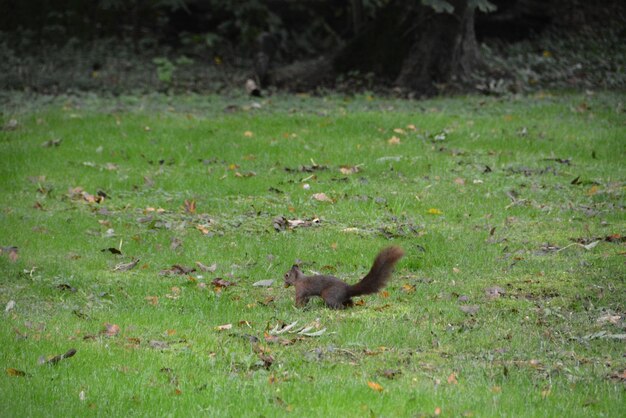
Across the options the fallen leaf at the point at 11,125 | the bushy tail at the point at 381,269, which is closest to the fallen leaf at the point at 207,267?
the bushy tail at the point at 381,269

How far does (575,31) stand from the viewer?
74.4ft

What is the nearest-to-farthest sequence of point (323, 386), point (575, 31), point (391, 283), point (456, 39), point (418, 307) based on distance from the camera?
point (323, 386) → point (418, 307) → point (391, 283) → point (456, 39) → point (575, 31)

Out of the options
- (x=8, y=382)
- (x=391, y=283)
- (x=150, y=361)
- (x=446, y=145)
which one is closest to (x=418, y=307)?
(x=391, y=283)

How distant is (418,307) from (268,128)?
8.42 m

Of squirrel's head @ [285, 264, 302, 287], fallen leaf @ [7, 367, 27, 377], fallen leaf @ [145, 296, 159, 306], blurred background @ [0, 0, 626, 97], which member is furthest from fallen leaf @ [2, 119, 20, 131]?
fallen leaf @ [7, 367, 27, 377]

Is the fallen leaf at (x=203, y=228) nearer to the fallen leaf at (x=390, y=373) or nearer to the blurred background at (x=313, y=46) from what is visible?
the fallen leaf at (x=390, y=373)

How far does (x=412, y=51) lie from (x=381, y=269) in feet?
42.3

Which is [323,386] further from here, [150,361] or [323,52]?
[323,52]

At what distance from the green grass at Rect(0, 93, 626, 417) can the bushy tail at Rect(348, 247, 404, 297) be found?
→ 275mm

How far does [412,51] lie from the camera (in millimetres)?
19328

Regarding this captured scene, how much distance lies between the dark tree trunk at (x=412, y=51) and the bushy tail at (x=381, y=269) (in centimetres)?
1199

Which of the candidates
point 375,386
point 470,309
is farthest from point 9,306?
point 470,309

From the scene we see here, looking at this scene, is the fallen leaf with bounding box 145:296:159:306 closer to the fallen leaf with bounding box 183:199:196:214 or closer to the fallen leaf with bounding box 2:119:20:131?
the fallen leaf with bounding box 183:199:196:214

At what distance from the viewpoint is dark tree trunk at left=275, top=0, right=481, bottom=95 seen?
739 inches
